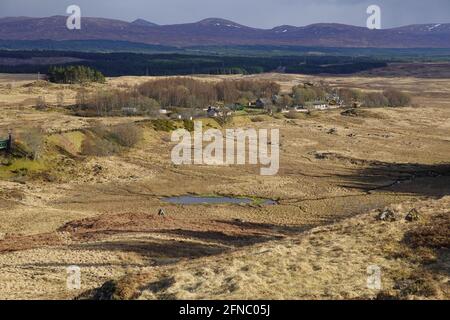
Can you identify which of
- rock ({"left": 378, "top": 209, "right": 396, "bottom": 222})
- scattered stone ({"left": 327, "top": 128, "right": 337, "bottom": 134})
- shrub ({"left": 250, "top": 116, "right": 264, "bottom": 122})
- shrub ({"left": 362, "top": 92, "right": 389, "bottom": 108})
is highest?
shrub ({"left": 362, "top": 92, "right": 389, "bottom": 108})

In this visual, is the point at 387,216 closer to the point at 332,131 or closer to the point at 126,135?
the point at 126,135

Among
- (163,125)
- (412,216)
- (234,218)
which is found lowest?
(234,218)

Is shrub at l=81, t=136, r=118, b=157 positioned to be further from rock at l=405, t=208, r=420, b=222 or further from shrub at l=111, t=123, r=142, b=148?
rock at l=405, t=208, r=420, b=222

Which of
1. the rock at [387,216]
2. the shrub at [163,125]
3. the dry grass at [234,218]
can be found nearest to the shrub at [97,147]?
the dry grass at [234,218]

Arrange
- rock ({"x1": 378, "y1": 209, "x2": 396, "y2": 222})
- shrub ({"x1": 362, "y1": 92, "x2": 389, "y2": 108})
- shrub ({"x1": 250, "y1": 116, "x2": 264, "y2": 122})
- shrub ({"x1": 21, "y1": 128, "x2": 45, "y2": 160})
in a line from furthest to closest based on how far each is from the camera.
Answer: shrub ({"x1": 362, "y1": 92, "x2": 389, "y2": 108}) → shrub ({"x1": 250, "y1": 116, "x2": 264, "y2": 122}) → shrub ({"x1": 21, "y1": 128, "x2": 45, "y2": 160}) → rock ({"x1": 378, "y1": 209, "x2": 396, "y2": 222})

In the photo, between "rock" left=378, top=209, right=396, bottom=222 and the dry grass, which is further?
"rock" left=378, top=209, right=396, bottom=222

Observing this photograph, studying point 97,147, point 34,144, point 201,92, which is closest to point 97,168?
point 34,144

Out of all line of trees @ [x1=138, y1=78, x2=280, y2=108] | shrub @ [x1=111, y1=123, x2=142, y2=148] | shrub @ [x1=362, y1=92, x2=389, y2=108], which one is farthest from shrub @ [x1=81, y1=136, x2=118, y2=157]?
shrub @ [x1=362, y1=92, x2=389, y2=108]
